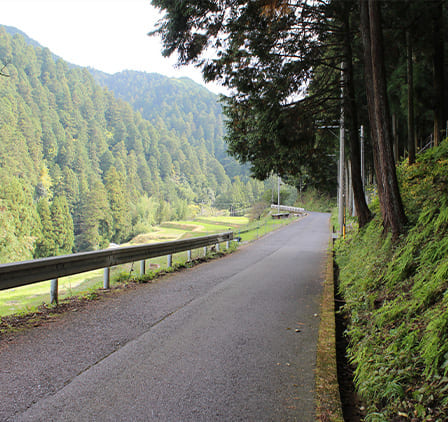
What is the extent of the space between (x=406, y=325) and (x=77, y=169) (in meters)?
129

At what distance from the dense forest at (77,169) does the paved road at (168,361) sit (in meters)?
53.2

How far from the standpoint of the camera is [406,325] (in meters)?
3.98

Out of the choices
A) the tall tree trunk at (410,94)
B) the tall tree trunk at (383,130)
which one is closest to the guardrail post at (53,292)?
the tall tree trunk at (383,130)

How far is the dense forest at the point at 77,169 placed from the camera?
243ft

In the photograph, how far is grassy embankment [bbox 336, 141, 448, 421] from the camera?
115 inches

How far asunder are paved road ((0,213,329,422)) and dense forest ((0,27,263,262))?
5319 cm

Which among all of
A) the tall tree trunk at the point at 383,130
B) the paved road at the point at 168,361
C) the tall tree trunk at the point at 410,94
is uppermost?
the tall tree trunk at the point at 410,94

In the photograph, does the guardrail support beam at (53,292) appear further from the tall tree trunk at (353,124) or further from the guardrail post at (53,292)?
the tall tree trunk at (353,124)

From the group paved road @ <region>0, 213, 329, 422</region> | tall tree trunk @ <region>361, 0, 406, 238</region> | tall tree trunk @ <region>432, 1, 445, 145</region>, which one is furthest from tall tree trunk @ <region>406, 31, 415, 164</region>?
paved road @ <region>0, 213, 329, 422</region>

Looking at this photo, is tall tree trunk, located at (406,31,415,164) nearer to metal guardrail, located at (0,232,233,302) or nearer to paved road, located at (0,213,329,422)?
metal guardrail, located at (0,232,233,302)

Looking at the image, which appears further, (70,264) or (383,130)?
(383,130)

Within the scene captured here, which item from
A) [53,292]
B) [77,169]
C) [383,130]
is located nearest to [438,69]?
[383,130]

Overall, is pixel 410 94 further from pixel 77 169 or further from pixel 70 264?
pixel 77 169

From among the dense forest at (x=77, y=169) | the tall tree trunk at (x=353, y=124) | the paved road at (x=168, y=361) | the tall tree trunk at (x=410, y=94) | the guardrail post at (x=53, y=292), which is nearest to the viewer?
the paved road at (x=168, y=361)
